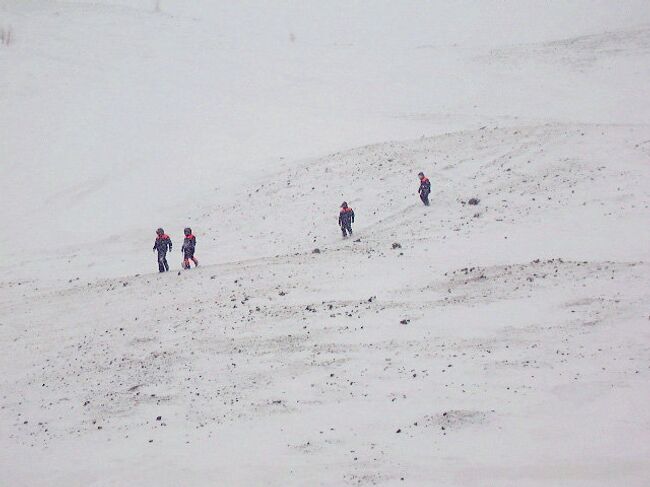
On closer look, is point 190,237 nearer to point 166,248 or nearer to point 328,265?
point 166,248

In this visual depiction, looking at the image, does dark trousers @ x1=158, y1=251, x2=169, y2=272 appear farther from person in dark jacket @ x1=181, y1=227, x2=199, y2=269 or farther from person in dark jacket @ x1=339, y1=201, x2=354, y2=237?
person in dark jacket @ x1=339, y1=201, x2=354, y2=237

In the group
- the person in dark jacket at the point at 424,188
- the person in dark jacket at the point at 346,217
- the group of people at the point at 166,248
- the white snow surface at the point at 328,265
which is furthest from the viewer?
the person in dark jacket at the point at 424,188

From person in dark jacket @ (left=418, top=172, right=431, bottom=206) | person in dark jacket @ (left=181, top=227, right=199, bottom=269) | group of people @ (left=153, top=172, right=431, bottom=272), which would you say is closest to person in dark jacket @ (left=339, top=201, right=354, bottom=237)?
group of people @ (left=153, top=172, right=431, bottom=272)

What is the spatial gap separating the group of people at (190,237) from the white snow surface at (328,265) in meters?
0.57

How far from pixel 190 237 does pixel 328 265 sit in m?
4.86

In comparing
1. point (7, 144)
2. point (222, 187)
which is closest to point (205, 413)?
point (222, 187)

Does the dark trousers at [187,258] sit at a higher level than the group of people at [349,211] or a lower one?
lower

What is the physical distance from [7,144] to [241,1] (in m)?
54.3

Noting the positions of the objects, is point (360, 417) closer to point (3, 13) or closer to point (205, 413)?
point (205, 413)

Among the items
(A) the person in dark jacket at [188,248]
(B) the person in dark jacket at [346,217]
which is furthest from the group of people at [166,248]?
(B) the person in dark jacket at [346,217]

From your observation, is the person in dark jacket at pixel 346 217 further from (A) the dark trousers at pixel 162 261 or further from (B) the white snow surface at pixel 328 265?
(A) the dark trousers at pixel 162 261

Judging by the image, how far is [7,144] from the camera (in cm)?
3428

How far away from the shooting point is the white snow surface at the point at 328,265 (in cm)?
1072

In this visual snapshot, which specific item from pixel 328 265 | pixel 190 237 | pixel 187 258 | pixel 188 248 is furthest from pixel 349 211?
pixel 187 258
